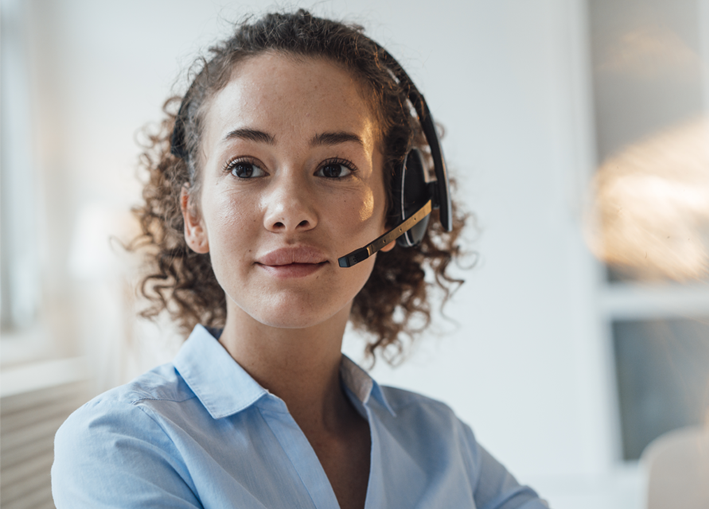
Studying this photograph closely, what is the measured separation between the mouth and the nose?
0.09 feet

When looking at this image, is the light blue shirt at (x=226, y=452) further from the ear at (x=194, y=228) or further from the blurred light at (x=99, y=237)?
the blurred light at (x=99, y=237)

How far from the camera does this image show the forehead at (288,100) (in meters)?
0.81

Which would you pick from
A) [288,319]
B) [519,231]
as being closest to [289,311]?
[288,319]

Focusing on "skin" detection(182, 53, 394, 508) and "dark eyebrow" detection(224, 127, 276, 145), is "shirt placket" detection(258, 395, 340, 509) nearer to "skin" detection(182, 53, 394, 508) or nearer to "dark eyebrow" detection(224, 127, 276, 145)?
"skin" detection(182, 53, 394, 508)

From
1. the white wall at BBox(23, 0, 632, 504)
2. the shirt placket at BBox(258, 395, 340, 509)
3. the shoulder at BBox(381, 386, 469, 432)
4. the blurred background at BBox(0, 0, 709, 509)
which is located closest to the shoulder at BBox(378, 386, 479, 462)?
the shoulder at BBox(381, 386, 469, 432)

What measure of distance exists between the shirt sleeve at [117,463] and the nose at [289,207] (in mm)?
286

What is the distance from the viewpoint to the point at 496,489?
98 centimetres

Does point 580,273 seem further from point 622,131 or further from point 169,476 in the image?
point 169,476

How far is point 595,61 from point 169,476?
2.51m

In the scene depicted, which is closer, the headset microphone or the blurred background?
the headset microphone

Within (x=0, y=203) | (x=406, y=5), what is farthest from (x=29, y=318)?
(x=406, y=5)

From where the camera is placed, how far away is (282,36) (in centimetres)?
90

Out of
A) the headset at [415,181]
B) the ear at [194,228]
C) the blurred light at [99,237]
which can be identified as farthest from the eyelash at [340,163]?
the blurred light at [99,237]

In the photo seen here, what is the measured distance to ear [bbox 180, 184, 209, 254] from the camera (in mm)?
950
